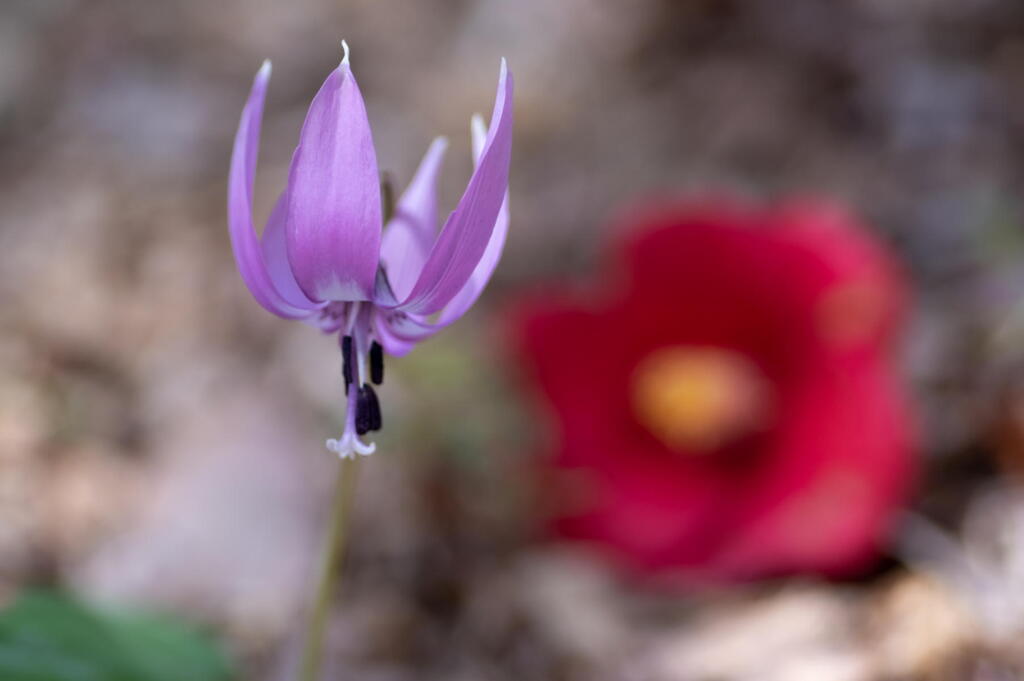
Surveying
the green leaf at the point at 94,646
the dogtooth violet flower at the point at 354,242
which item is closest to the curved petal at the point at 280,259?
the dogtooth violet flower at the point at 354,242

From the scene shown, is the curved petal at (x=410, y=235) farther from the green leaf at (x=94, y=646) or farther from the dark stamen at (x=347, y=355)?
the green leaf at (x=94, y=646)

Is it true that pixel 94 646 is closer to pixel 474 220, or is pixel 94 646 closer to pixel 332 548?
A: pixel 332 548

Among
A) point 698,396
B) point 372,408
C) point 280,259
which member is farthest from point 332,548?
point 698,396

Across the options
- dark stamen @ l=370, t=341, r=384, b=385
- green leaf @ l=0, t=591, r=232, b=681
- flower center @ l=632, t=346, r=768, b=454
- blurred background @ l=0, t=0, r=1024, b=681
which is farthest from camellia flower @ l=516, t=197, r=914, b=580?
dark stamen @ l=370, t=341, r=384, b=385

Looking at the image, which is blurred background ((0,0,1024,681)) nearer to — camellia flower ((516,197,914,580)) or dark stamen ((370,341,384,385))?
camellia flower ((516,197,914,580))

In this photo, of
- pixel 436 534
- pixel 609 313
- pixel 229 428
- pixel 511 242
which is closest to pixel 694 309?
pixel 609 313
